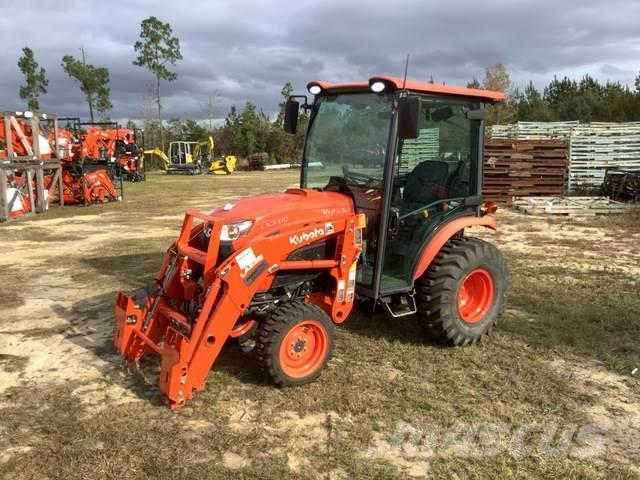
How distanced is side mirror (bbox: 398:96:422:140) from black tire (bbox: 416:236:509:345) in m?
1.22

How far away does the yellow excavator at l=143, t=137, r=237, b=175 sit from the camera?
104ft

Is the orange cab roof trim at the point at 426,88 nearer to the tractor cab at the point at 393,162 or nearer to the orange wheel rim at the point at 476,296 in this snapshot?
the tractor cab at the point at 393,162

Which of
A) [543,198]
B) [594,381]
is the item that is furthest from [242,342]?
[543,198]

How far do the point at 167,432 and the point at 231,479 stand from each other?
66 cm

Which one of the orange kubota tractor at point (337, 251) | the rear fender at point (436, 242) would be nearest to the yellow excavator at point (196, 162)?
the orange kubota tractor at point (337, 251)

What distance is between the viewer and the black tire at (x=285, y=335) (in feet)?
12.3

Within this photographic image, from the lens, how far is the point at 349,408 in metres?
3.72

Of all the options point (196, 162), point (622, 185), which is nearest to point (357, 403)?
point (622, 185)

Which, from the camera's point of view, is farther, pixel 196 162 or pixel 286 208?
pixel 196 162

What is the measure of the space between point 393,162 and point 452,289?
1127mm

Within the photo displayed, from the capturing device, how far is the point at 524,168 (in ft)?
48.6

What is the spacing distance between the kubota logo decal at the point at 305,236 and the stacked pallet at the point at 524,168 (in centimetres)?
1154

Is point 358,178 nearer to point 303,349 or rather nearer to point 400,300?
point 400,300

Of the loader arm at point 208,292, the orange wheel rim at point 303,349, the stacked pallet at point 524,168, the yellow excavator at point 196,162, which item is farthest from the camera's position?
the yellow excavator at point 196,162
